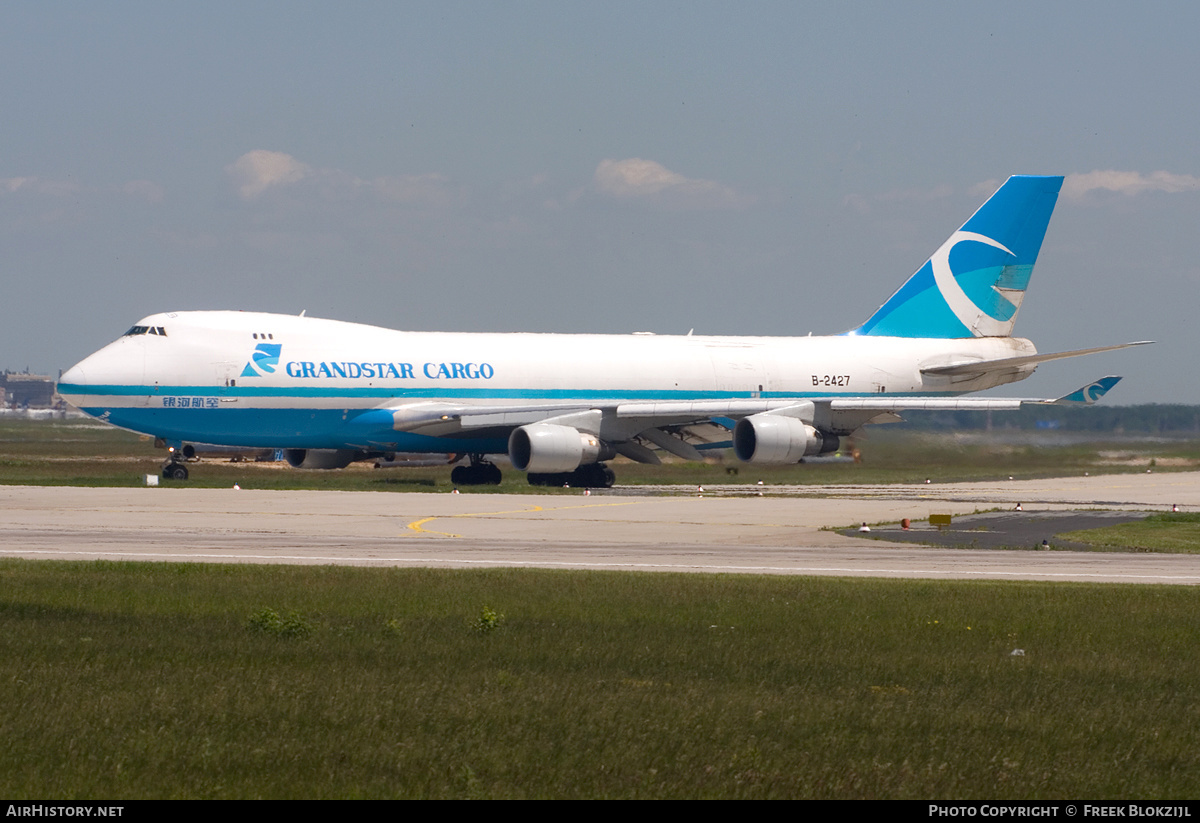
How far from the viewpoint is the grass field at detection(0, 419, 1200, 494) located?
155 ft

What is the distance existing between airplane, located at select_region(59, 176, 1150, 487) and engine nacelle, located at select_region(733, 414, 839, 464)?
0.20 ft

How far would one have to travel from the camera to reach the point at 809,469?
51875 millimetres

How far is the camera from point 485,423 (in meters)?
44.0

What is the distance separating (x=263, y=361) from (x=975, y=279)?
2558 centimetres

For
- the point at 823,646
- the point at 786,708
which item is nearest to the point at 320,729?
the point at 786,708

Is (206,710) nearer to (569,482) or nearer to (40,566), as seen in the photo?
(40,566)

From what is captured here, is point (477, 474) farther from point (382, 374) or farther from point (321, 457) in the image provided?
point (382, 374)

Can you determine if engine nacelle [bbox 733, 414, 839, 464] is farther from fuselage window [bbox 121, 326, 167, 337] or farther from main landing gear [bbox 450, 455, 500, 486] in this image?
fuselage window [bbox 121, 326, 167, 337]

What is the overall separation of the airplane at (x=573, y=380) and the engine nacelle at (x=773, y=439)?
0.20 feet

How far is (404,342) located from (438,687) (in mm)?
34193

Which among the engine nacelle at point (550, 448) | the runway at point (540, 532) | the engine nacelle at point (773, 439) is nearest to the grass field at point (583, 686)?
the runway at point (540, 532)

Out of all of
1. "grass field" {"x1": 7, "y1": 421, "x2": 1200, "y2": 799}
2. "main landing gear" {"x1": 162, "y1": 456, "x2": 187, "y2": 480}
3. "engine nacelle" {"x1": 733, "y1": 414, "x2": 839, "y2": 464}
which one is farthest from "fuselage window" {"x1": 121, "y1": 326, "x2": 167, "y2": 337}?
"grass field" {"x1": 7, "y1": 421, "x2": 1200, "y2": 799}

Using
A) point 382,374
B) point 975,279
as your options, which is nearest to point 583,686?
point 382,374

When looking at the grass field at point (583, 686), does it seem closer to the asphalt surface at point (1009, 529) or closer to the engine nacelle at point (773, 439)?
the asphalt surface at point (1009, 529)
